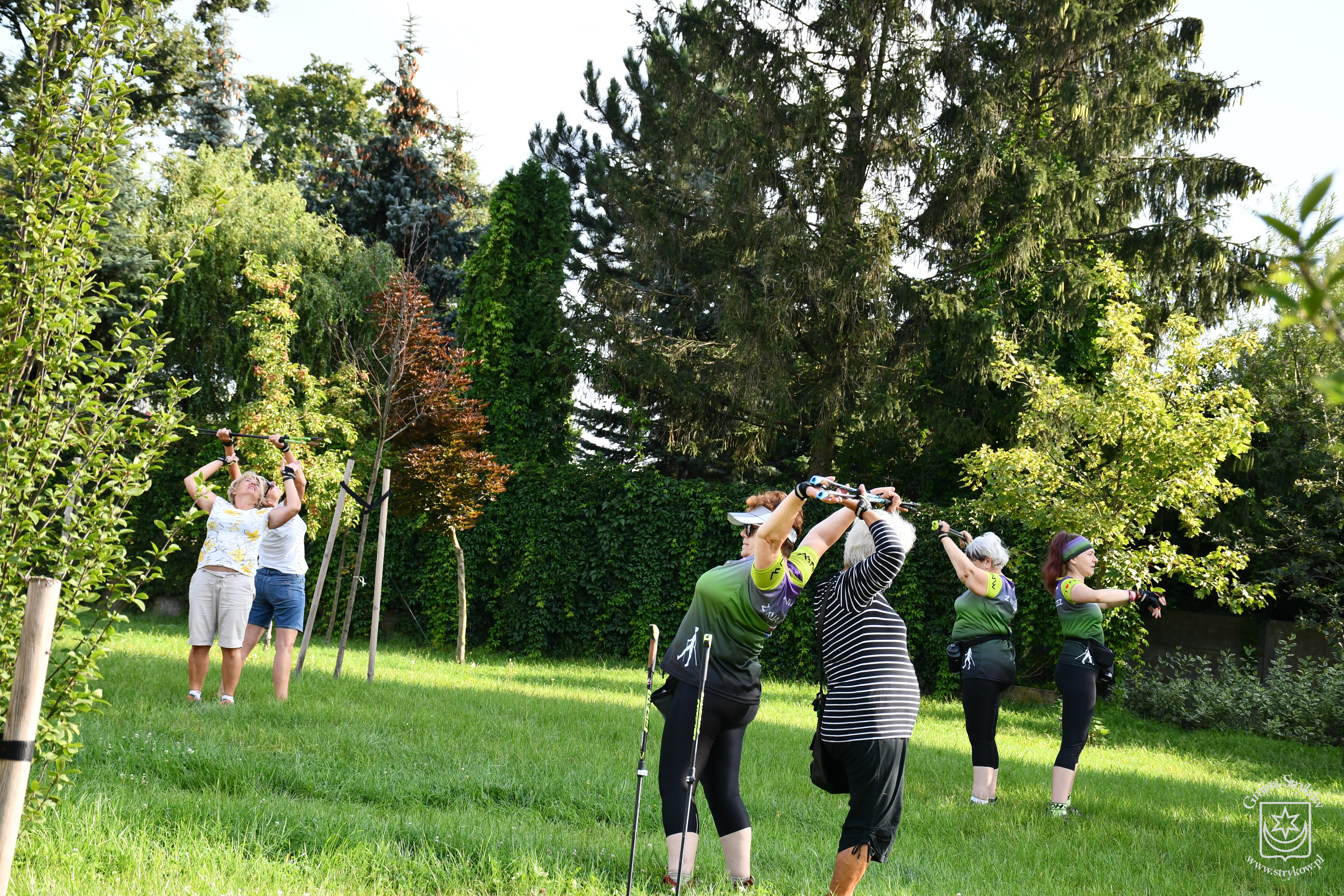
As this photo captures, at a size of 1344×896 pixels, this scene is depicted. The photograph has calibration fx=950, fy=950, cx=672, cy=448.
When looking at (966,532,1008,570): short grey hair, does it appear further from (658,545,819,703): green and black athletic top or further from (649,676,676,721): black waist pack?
(649,676,676,721): black waist pack

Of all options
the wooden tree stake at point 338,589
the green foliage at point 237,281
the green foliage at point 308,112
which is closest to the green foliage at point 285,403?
the wooden tree stake at point 338,589

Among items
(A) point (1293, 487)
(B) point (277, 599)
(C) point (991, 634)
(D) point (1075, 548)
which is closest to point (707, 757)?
(C) point (991, 634)

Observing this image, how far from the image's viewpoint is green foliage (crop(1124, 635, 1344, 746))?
12688mm

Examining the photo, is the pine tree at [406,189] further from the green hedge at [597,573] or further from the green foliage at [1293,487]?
the green foliage at [1293,487]

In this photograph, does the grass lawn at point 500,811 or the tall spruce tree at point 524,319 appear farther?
the tall spruce tree at point 524,319

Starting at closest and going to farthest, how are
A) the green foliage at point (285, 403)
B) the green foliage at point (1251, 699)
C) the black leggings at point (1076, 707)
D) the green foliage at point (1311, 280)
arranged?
the green foliage at point (1311, 280) → the black leggings at point (1076, 707) → the green foliage at point (1251, 699) → the green foliage at point (285, 403)

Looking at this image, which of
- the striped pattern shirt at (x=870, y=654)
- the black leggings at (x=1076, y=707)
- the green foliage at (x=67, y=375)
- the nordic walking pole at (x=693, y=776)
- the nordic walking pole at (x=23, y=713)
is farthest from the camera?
the black leggings at (x=1076, y=707)

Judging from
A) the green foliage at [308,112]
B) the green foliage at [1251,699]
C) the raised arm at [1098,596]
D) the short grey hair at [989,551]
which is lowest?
the green foliage at [1251,699]

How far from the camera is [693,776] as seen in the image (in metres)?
3.82

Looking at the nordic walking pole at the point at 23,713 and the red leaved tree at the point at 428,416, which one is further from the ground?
the red leaved tree at the point at 428,416

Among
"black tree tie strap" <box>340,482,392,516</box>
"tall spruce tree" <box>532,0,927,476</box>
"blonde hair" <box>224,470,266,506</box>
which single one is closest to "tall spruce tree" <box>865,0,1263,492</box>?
"tall spruce tree" <box>532,0,927,476</box>

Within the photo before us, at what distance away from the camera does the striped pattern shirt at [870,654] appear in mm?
4184

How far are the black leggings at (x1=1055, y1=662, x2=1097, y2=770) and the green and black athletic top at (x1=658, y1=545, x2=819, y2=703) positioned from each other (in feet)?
10.2

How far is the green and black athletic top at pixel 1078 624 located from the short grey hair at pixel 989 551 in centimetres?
46
